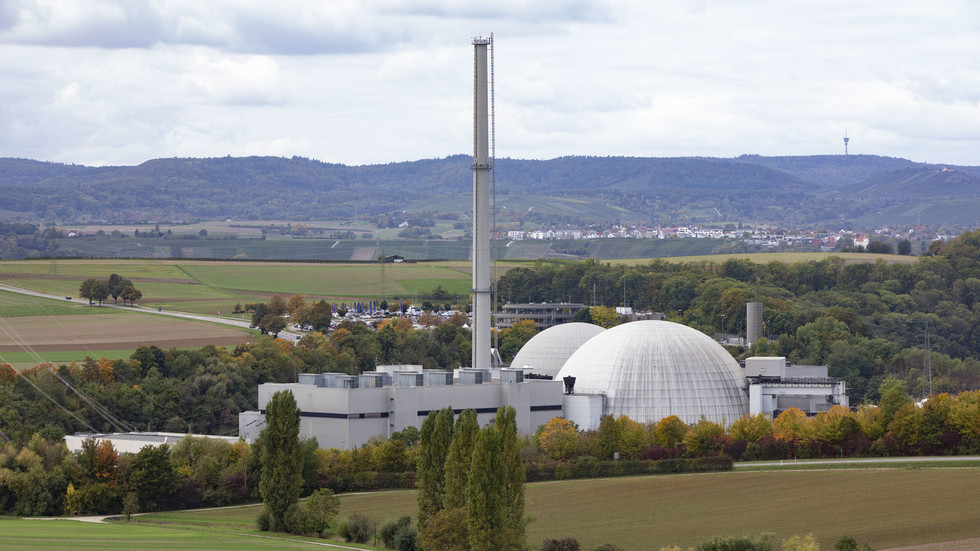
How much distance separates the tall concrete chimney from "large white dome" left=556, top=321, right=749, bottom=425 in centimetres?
844

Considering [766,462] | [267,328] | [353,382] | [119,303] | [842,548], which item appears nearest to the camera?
[842,548]

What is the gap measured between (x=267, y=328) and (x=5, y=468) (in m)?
95.6

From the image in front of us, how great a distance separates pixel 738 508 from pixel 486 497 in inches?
782

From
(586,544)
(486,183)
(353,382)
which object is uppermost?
(486,183)

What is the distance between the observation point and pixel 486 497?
6675 cm

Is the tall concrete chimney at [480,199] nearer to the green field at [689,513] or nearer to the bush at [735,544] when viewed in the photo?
the green field at [689,513]

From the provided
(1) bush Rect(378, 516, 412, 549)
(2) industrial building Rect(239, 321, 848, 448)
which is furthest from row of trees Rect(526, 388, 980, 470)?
(1) bush Rect(378, 516, 412, 549)

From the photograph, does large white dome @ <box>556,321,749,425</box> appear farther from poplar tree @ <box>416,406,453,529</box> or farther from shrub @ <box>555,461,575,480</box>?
poplar tree @ <box>416,406,453,529</box>

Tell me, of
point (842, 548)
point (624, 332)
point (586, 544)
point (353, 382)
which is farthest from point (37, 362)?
point (842, 548)

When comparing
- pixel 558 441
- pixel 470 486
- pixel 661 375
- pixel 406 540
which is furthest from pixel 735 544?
pixel 661 375

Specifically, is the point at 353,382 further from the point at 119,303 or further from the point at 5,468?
the point at 119,303

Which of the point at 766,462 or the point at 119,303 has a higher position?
the point at 119,303

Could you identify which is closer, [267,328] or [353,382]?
[353,382]

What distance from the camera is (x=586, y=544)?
72.1m
